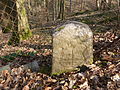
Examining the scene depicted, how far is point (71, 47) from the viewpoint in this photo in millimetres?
4555

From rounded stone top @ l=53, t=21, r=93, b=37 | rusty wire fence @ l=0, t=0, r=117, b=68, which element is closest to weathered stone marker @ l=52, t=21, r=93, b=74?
rounded stone top @ l=53, t=21, r=93, b=37

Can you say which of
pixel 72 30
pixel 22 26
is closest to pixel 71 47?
pixel 72 30

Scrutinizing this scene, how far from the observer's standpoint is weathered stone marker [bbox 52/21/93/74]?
4477 millimetres

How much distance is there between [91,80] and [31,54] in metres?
3.83

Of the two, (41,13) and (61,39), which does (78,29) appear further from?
(41,13)

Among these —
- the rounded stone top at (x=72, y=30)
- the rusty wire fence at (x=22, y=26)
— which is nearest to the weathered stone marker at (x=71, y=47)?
the rounded stone top at (x=72, y=30)

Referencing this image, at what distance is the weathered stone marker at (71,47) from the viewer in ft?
14.7

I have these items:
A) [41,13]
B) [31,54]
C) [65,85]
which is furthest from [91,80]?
[41,13]

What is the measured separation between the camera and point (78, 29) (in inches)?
179

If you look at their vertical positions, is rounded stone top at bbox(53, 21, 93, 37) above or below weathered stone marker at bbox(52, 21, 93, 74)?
above

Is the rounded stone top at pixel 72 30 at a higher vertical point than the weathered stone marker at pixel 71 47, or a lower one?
higher

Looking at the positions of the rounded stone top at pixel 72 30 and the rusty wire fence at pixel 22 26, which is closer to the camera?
the rounded stone top at pixel 72 30

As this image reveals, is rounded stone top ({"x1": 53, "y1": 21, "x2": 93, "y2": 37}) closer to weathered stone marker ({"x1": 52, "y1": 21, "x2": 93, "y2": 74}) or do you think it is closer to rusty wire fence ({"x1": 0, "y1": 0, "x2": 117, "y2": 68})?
weathered stone marker ({"x1": 52, "y1": 21, "x2": 93, "y2": 74})

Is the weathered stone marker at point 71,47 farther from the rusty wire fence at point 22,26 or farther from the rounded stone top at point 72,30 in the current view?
the rusty wire fence at point 22,26
